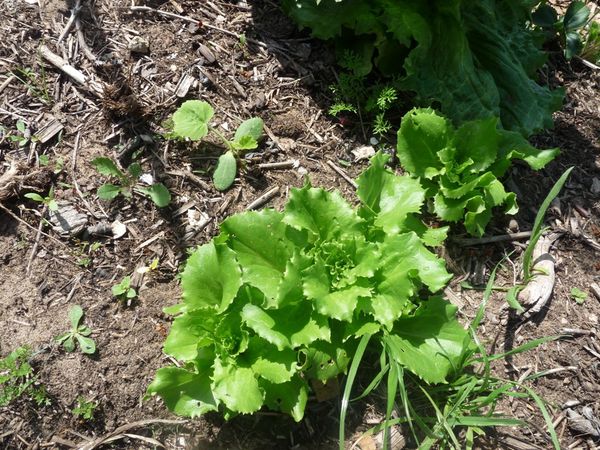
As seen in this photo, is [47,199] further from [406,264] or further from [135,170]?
[406,264]

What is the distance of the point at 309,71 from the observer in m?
3.41

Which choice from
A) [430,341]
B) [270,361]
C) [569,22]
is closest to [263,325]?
[270,361]

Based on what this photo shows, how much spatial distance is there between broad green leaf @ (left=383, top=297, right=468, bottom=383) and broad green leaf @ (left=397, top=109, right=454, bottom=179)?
79cm

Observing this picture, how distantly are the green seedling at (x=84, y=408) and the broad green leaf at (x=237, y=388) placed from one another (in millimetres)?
645

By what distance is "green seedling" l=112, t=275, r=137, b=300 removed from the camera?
278cm

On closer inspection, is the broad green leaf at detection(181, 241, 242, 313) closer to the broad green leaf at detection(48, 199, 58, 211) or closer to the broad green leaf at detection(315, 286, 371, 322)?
the broad green leaf at detection(315, 286, 371, 322)

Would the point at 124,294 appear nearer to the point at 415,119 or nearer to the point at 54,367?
the point at 54,367

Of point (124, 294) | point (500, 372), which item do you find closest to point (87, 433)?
point (124, 294)

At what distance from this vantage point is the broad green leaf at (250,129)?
3.10m

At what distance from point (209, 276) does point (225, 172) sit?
745 mm

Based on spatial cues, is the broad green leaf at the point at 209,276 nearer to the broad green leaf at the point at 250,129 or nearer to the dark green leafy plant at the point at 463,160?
the broad green leaf at the point at 250,129

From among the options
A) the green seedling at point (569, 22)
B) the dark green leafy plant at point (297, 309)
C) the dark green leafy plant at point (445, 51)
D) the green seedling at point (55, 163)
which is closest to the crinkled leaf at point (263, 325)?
the dark green leafy plant at point (297, 309)

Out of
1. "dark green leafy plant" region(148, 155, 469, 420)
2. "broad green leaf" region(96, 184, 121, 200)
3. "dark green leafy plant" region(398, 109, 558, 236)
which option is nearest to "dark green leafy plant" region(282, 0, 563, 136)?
"dark green leafy plant" region(398, 109, 558, 236)

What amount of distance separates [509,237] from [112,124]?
2378mm
